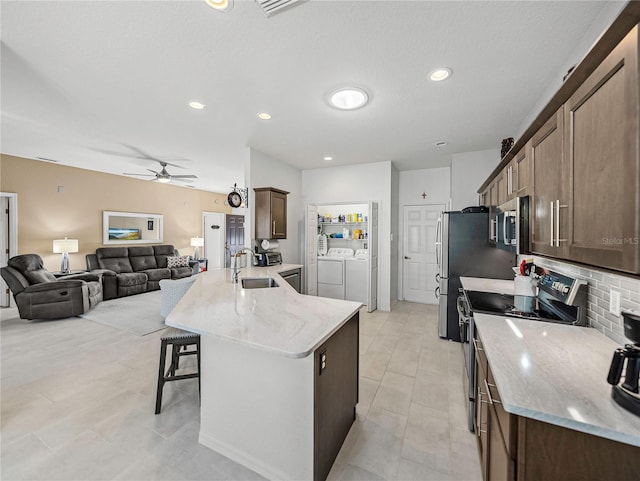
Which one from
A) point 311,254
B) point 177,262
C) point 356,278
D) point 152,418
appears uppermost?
point 311,254

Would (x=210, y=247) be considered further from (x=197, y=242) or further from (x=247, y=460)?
(x=247, y=460)

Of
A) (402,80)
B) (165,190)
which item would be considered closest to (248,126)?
(402,80)

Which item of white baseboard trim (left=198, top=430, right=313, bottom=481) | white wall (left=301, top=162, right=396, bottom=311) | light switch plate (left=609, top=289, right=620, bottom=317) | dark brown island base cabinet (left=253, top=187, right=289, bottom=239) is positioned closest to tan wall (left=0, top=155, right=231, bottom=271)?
dark brown island base cabinet (left=253, top=187, right=289, bottom=239)

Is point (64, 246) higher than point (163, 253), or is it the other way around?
point (64, 246)

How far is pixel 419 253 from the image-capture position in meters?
5.59

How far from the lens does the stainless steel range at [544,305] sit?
5.24 feet

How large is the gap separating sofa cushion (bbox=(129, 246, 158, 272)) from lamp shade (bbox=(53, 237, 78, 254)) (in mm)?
1178

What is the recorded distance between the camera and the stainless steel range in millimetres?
1599

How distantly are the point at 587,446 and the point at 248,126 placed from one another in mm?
3793

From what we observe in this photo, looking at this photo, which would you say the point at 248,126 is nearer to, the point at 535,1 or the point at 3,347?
the point at 535,1

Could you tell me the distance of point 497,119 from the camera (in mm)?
3078

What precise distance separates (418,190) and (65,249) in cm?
738

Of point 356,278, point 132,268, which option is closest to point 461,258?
point 356,278

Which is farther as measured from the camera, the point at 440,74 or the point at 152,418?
the point at 440,74
